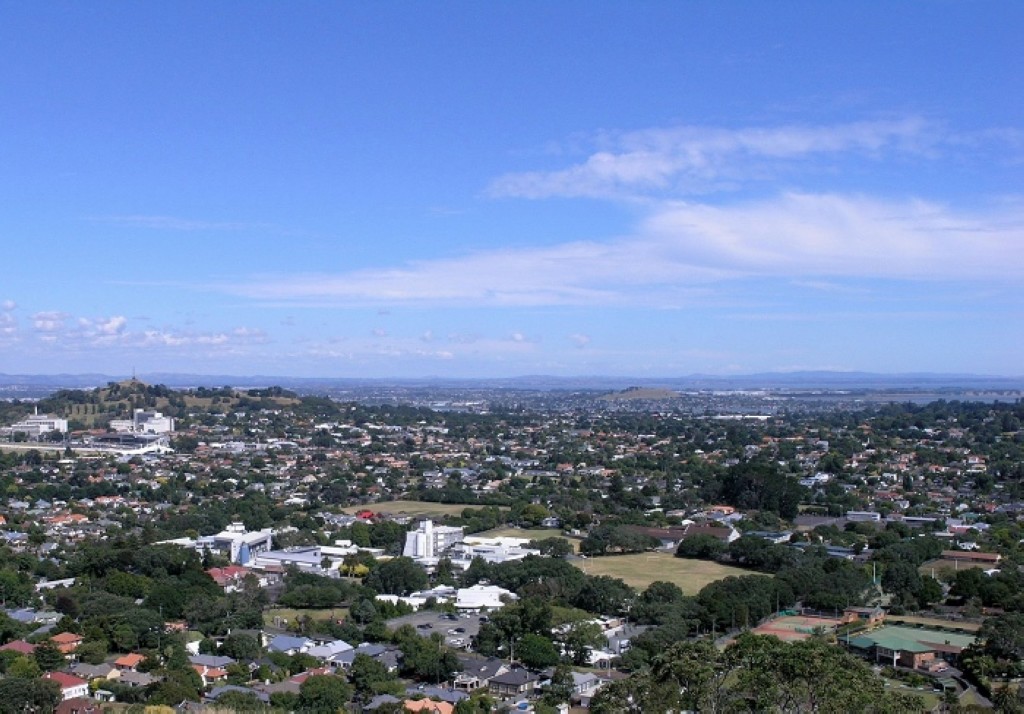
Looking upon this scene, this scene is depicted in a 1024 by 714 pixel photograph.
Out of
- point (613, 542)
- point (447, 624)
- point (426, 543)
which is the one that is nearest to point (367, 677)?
point (447, 624)

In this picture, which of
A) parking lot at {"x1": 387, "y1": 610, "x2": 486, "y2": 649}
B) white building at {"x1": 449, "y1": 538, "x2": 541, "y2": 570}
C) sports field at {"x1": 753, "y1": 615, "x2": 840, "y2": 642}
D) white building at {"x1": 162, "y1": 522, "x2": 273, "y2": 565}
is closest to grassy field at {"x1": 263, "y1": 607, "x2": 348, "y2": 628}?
parking lot at {"x1": 387, "y1": 610, "x2": 486, "y2": 649}

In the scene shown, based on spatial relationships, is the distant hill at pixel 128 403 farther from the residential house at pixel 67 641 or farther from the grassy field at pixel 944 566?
the grassy field at pixel 944 566

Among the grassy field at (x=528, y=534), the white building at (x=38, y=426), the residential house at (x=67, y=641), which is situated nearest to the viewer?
the residential house at (x=67, y=641)

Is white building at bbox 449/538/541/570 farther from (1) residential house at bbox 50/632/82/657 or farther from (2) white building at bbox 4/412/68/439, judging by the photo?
(2) white building at bbox 4/412/68/439

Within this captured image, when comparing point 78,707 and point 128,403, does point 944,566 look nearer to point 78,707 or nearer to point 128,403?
point 78,707

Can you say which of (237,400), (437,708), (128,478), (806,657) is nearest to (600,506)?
(128,478)

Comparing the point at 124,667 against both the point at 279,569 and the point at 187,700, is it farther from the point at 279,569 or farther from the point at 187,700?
the point at 279,569

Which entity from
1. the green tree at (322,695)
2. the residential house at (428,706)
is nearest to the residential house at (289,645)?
the green tree at (322,695)
